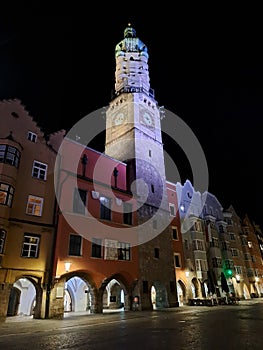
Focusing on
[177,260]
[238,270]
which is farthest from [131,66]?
[238,270]

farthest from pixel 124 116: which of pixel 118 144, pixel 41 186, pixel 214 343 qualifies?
pixel 214 343

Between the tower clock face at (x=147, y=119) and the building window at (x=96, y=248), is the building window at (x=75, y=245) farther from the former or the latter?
the tower clock face at (x=147, y=119)

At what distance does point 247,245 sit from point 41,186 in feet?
160

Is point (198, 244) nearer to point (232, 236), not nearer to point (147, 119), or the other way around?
point (232, 236)

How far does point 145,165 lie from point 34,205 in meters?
17.0

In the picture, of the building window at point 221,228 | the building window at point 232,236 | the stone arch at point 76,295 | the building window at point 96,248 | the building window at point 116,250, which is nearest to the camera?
the building window at point 96,248

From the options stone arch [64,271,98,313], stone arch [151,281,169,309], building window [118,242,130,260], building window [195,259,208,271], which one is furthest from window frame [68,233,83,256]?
building window [195,259,208,271]

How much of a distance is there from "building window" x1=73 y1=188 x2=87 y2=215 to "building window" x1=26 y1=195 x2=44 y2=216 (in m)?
3.07

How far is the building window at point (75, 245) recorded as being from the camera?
68.7 feet

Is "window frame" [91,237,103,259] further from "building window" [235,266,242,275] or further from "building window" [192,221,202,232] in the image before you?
"building window" [235,266,242,275]

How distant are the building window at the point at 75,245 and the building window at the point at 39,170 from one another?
565cm

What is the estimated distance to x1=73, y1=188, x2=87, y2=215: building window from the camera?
2265 centimetres

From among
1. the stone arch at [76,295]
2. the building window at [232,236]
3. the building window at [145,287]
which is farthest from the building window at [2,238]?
the building window at [232,236]

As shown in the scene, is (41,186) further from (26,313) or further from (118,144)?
(118,144)
